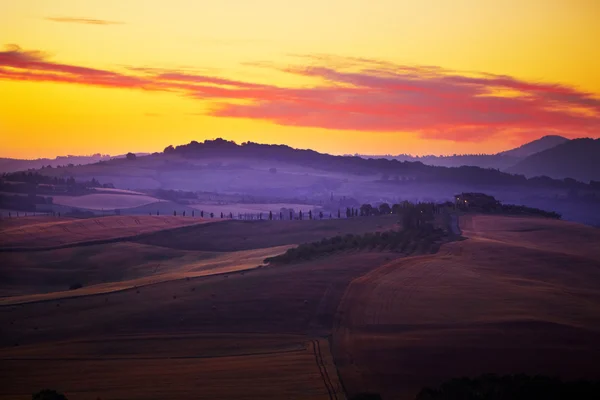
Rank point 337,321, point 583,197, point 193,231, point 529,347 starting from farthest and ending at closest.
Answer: point 583,197 → point 193,231 → point 337,321 → point 529,347

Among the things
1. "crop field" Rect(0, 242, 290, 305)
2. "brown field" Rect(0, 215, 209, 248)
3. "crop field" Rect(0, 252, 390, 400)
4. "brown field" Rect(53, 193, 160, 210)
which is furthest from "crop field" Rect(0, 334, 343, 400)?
"brown field" Rect(53, 193, 160, 210)

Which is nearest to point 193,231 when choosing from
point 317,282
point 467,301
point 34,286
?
point 34,286

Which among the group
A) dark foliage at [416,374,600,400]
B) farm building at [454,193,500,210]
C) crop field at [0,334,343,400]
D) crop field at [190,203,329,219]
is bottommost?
A: crop field at [0,334,343,400]

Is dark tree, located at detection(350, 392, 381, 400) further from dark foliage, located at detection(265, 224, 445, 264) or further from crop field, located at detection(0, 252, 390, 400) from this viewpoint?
dark foliage, located at detection(265, 224, 445, 264)

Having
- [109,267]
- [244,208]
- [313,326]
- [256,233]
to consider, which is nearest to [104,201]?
[244,208]

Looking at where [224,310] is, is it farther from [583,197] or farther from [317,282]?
[583,197]

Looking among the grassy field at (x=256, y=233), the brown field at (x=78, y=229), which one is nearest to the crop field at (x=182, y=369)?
the grassy field at (x=256, y=233)

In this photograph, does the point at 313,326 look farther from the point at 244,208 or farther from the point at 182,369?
the point at 244,208
